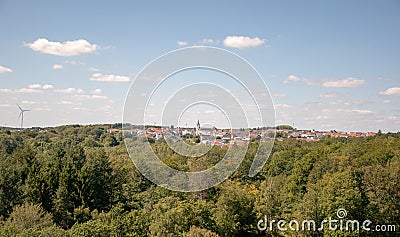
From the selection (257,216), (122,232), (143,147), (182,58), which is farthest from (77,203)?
(182,58)

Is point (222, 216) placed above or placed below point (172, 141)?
below

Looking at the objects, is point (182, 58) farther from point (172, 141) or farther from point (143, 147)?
point (172, 141)

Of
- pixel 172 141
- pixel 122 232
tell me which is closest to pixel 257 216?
pixel 122 232

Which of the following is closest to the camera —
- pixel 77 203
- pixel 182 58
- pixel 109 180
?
pixel 182 58

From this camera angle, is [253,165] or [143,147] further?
[253,165]

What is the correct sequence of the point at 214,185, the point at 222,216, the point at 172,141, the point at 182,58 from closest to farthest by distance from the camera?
the point at 182,58 < the point at 222,216 < the point at 214,185 < the point at 172,141

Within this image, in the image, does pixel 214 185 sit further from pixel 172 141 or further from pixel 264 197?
pixel 172 141

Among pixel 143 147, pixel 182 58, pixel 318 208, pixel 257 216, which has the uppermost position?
pixel 182 58
